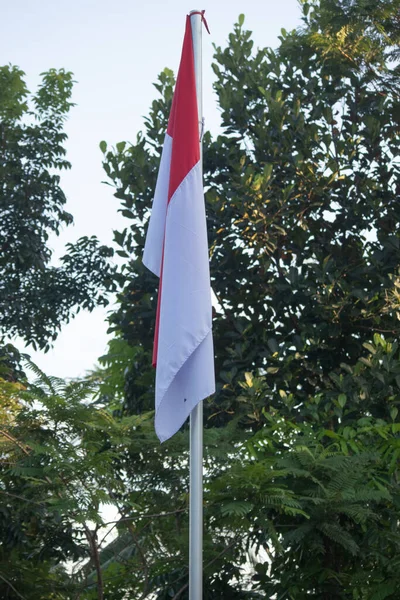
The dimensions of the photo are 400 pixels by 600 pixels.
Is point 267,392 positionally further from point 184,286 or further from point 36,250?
point 36,250

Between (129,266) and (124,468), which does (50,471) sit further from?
(129,266)

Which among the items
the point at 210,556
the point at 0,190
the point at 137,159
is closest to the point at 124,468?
the point at 210,556

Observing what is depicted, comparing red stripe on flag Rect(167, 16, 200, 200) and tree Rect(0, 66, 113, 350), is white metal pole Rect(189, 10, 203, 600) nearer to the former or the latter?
red stripe on flag Rect(167, 16, 200, 200)

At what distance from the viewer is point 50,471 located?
627cm

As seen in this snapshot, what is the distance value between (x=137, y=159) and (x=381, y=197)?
9.26 ft

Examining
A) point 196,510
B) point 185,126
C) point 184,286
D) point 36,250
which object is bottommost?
point 196,510

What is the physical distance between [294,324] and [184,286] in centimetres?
401

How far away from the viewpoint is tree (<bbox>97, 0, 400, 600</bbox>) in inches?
262

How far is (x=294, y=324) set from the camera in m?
9.41

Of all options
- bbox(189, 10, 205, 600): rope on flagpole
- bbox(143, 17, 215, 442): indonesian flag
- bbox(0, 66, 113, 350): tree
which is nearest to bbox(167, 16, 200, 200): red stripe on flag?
bbox(143, 17, 215, 442): indonesian flag

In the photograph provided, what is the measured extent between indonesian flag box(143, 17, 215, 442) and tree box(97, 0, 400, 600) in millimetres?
1056

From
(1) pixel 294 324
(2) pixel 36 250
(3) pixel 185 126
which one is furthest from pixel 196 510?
(2) pixel 36 250

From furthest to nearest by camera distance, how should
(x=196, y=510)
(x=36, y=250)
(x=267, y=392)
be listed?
(x=36, y=250) < (x=267, y=392) < (x=196, y=510)

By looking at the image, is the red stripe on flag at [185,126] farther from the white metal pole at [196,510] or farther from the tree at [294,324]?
the tree at [294,324]
